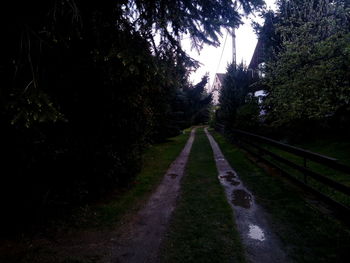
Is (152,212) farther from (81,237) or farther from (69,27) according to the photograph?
(69,27)

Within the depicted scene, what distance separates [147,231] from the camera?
11.3 feet

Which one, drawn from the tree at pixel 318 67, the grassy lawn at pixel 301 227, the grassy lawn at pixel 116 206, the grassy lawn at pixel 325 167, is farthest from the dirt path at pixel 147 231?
the tree at pixel 318 67

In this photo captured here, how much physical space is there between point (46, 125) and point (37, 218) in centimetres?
166

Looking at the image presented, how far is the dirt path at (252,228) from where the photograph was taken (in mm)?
2712

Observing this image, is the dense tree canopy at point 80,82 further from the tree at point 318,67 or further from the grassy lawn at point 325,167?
the grassy lawn at point 325,167

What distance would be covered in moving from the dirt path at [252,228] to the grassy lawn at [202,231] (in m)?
0.14

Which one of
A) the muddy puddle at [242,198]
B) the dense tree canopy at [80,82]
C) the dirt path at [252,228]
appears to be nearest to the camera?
the dirt path at [252,228]

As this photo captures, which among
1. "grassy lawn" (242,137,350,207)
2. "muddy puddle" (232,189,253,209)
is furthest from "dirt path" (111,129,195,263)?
"grassy lawn" (242,137,350,207)

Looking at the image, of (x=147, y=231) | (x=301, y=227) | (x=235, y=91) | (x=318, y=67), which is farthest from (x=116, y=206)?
(x=235, y=91)

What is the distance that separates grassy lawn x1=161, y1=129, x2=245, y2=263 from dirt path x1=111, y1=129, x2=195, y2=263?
166mm

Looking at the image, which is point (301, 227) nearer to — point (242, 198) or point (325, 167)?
point (242, 198)

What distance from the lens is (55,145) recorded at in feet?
12.2

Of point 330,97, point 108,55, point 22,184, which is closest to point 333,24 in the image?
point 330,97

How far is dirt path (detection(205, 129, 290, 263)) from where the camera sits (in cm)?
271
